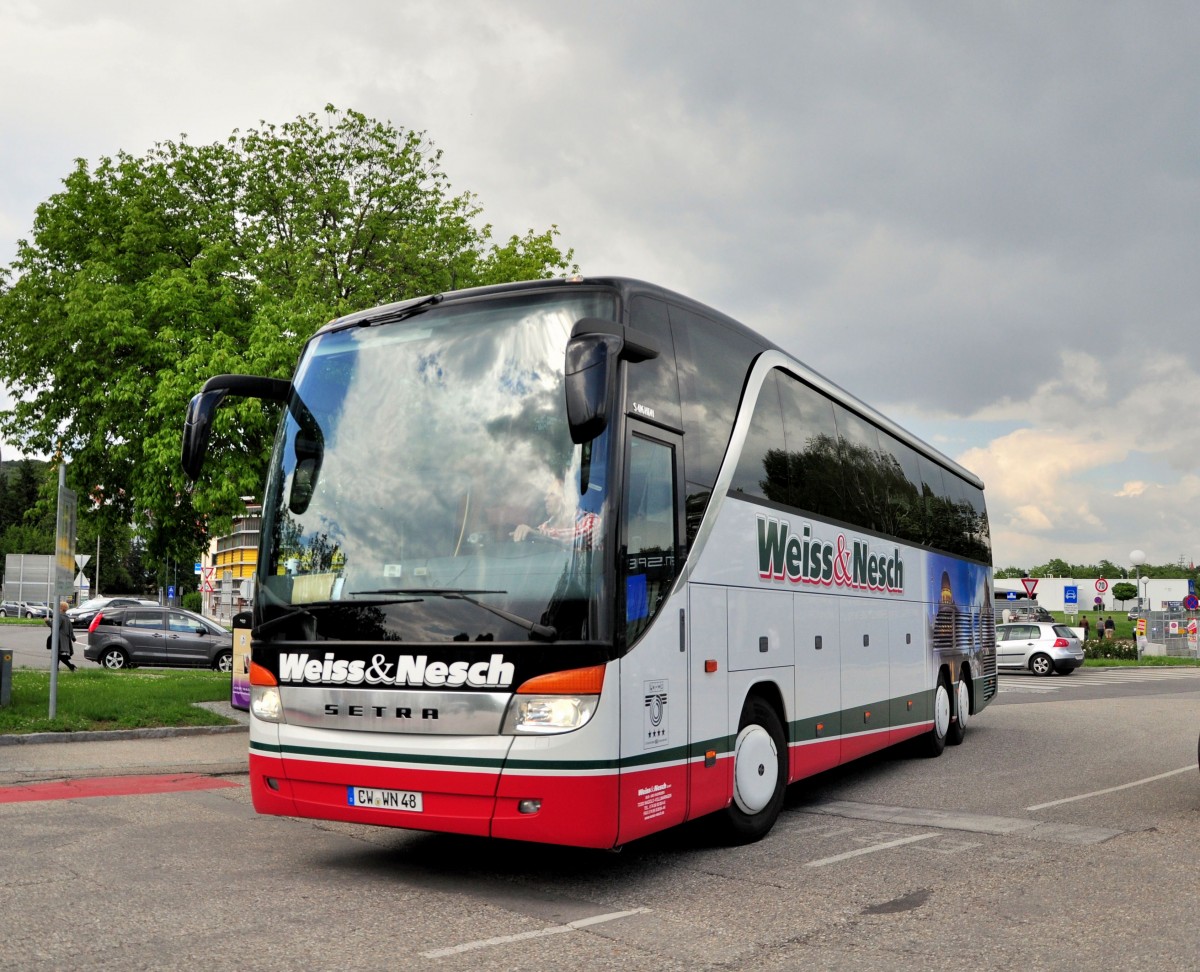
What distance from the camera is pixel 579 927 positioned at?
568cm

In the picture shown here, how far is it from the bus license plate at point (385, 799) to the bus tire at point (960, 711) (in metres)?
9.68

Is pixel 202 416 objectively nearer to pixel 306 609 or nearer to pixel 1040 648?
pixel 306 609

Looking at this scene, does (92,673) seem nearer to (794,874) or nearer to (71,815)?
(71,815)

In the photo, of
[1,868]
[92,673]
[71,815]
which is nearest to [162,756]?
[71,815]

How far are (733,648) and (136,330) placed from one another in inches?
642

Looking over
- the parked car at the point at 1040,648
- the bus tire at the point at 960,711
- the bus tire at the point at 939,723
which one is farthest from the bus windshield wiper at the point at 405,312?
the parked car at the point at 1040,648

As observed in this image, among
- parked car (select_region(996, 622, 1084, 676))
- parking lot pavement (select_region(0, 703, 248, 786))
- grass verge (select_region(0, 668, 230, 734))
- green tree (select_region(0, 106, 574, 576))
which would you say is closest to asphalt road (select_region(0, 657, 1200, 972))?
parking lot pavement (select_region(0, 703, 248, 786))

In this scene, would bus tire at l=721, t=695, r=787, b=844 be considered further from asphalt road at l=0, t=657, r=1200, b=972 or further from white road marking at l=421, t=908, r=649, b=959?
white road marking at l=421, t=908, r=649, b=959

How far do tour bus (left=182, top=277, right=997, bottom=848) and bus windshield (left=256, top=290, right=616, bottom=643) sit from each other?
0.04 ft

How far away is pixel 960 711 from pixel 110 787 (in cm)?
1007

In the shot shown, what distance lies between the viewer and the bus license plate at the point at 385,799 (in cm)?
625

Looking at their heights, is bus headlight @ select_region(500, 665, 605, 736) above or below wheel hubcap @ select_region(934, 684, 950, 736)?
above

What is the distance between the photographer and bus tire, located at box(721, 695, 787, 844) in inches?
304

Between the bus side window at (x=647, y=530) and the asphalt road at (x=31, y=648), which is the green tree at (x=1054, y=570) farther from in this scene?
the bus side window at (x=647, y=530)
